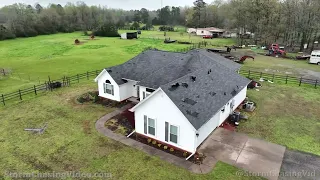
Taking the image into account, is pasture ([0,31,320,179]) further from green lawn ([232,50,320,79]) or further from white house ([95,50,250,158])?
green lawn ([232,50,320,79])

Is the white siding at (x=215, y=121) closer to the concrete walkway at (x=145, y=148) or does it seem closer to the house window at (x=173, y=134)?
the house window at (x=173, y=134)

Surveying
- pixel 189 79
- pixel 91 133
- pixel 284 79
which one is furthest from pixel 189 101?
pixel 284 79

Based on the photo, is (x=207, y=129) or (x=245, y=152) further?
(x=207, y=129)

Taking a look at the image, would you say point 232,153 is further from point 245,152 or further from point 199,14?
point 199,14

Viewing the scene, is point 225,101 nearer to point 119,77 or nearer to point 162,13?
point 119,77

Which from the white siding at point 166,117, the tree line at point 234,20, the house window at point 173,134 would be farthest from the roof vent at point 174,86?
the tree line at point 234,20

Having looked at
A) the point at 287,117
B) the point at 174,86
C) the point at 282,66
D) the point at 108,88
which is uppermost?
the point at 174,86
